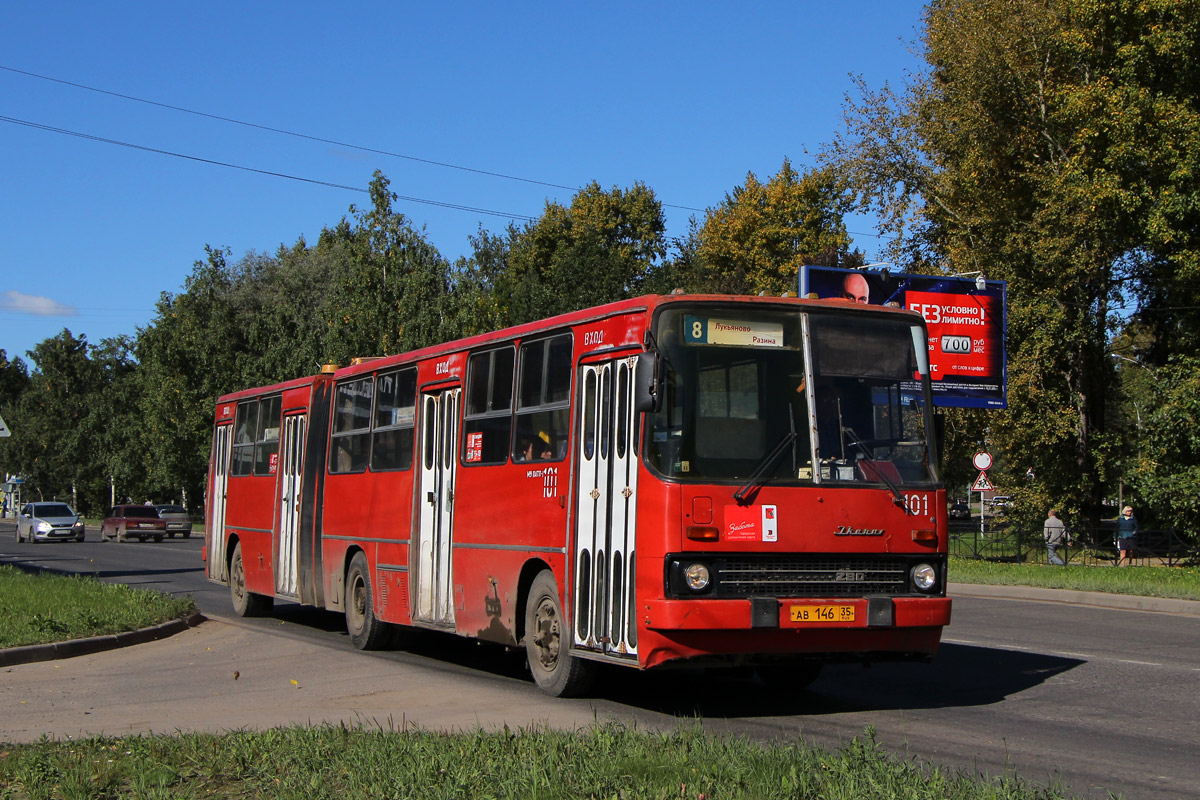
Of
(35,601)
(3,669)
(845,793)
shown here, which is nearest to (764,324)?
(845,793)

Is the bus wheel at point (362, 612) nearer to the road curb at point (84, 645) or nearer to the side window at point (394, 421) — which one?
the side window at point (394, 421)

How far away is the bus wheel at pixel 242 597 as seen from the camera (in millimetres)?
19156

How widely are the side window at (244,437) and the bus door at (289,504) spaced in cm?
148

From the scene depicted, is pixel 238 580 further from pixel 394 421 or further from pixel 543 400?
pixel 543 400

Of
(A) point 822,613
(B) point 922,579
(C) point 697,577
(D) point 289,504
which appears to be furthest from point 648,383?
(D) point 289,504

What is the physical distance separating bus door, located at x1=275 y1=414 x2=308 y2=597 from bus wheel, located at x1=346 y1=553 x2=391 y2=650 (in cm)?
202

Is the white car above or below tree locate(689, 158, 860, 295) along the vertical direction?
below

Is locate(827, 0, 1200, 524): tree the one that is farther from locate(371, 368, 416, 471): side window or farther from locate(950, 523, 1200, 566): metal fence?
locate(371, 368, 416, 471): side window

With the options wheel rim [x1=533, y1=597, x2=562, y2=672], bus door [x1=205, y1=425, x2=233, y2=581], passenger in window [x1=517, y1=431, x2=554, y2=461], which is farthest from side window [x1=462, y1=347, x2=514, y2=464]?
bus door [x1=205, y1=425, x2=233, y2=581]

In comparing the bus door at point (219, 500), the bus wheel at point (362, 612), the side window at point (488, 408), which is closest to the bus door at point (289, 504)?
the bus wheel at point (362, 612)

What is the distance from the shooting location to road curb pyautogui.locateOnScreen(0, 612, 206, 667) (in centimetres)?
1320

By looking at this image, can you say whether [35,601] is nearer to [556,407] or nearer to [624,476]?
[556,407]

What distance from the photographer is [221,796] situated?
6566mm

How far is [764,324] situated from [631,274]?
215 ft
